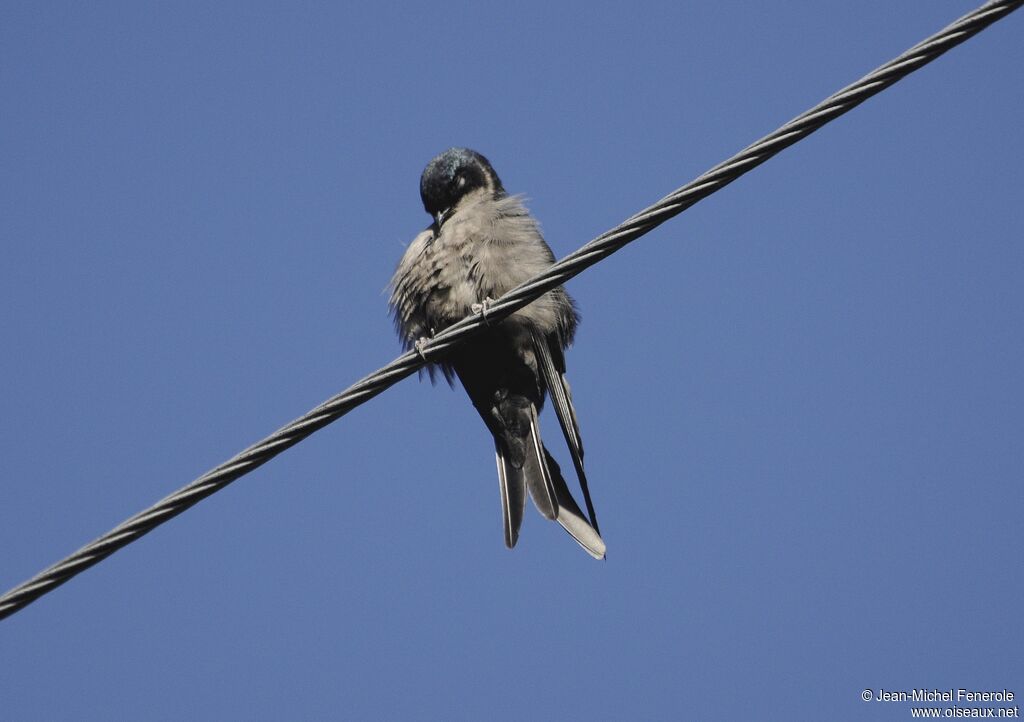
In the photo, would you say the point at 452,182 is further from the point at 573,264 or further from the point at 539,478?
the point at 573,264

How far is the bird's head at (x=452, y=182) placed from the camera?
6.44 metres

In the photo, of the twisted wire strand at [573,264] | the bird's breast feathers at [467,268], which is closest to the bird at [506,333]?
the bird's breast feathers at [467,268]

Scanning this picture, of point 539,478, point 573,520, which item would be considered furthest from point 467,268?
point 573,520

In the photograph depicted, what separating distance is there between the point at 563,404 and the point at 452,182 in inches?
58.6

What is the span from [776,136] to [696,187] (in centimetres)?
27

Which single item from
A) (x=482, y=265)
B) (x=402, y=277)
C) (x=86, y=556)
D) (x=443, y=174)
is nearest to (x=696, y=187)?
(x=86, y=556)

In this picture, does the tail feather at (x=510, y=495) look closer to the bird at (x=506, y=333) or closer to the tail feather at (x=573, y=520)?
the bird at (x=506, y=333)

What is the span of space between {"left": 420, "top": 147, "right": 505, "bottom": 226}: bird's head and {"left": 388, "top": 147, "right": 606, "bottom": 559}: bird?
0.01 meters

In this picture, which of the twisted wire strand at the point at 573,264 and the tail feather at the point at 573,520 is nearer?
the twisted wire strand at the point at 573,264

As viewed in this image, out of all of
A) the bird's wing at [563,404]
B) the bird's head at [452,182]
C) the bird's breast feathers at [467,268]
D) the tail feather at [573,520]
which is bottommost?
the tail feather at [573,520]

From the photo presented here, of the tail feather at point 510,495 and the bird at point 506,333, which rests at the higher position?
the bird at point 506,333

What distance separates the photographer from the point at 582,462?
5.81 metres

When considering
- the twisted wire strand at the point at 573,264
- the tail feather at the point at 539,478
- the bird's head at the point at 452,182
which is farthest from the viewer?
the bird's head at the point at 452,182

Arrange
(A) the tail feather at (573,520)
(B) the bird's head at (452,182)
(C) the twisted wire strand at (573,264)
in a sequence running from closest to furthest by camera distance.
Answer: (C) the twisted wire strand at (573,264) → (A) the tail feather at (573,520) → (B) the bird's head at (452,182)
